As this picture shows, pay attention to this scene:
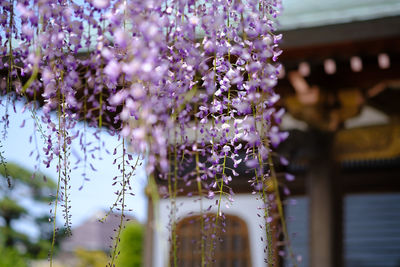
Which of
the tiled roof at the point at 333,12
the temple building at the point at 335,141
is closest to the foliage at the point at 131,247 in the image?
the temple building at the point at 335,141

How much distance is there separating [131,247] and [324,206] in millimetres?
4429

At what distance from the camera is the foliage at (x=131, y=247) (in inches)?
288

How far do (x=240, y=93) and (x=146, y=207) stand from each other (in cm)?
347

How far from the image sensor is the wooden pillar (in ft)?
11.1

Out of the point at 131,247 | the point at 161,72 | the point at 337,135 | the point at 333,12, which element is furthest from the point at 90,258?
the point at 161,72

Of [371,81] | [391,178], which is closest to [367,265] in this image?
[391,178]

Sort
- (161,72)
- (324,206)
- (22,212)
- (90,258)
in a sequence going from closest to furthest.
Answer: (161,72)
(324,206)
(90,258)
(22,212)

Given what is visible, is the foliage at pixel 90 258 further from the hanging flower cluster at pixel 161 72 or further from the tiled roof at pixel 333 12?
the hanging flower cluster at pixel 161 72

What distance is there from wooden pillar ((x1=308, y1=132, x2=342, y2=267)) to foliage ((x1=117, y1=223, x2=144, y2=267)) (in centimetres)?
418

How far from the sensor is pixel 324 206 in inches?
136

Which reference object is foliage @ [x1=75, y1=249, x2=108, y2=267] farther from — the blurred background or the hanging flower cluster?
the hanging flower cluster

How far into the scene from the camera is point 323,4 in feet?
9.85

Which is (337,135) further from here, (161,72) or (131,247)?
(131,247)

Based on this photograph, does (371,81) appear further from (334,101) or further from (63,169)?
(63,169)
